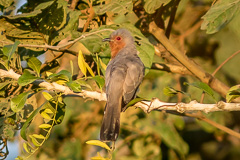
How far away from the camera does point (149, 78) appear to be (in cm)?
575

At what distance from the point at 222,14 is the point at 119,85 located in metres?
1.27

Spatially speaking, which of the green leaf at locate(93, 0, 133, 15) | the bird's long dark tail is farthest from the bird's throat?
the bird's long dark tail

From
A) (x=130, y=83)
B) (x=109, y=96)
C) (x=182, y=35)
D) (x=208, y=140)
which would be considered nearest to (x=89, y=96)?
(x=109, y=96)

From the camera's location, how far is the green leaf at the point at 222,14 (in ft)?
10.5

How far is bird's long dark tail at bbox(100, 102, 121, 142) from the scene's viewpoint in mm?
3506

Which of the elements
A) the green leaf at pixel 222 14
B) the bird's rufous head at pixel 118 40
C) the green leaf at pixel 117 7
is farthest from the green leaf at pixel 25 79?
the bird's rufous head at pixel 118 40

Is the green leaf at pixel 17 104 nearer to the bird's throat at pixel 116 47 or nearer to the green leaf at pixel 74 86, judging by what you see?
the green leaf at pixel 74 86

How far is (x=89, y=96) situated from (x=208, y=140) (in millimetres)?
A: 4442

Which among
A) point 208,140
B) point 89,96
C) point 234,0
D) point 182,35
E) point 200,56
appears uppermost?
point 234,0

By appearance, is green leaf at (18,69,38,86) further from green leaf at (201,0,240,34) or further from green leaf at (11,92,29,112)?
green leaf at (201,0,240,34)

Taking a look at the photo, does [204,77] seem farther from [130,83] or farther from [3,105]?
[3,105]

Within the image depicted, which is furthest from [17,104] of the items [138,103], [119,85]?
[119,85]

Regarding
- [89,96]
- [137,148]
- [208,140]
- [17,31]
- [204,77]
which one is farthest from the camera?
[208,140]

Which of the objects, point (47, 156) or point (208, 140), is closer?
point (47, 156)
